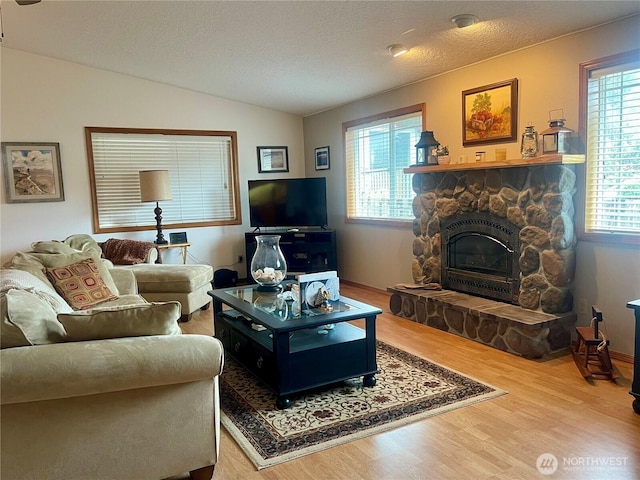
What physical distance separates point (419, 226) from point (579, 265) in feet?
5.04

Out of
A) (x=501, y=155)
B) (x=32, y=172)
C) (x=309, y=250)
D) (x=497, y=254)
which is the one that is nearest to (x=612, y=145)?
(x=501, y=155)

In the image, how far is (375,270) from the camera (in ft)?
19.1

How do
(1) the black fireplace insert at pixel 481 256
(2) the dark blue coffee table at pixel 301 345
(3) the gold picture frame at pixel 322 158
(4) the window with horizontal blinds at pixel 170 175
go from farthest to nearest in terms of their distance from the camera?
(3) the gold picture frame at pixel 322 158
(4) the window with horizontal blinds at pixel 170 175
(1) the black fireplace insert at pixel 481 256
(2) the dark blue coffee table at pixel 301 345

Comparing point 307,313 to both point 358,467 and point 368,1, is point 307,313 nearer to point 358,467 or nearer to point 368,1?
point 358,467

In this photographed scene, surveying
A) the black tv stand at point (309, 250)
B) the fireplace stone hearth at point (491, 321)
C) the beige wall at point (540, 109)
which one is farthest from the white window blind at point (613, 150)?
the black tv stand at point (309, 250)

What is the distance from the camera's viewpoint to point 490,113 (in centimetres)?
417

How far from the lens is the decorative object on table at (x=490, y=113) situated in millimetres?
3984

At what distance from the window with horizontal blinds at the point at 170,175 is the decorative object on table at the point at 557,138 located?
13.2 feet

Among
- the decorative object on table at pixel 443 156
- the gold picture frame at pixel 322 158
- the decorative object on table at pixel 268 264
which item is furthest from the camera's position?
the gold picture frame at pixel 322 158

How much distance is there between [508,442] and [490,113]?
2.79 meters

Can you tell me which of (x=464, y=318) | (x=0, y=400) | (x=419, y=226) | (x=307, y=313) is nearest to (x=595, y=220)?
(x=464, y=318)

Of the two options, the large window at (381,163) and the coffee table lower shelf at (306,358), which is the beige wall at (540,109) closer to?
the large window at (381,163)

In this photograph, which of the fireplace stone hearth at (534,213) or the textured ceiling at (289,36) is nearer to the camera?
the textured ceiling at (289,36)

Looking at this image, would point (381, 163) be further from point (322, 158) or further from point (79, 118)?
point (79, 118)
